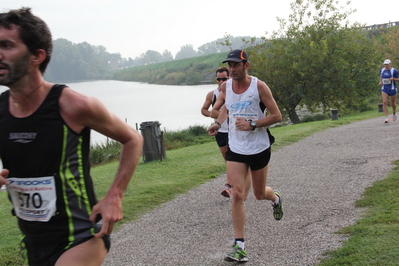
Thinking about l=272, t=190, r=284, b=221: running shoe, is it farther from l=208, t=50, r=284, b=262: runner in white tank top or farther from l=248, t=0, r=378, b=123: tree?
l=248, t=0, r=378, b=123: tree

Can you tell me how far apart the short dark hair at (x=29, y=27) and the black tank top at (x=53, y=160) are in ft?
0.73

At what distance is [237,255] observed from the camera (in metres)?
4.61

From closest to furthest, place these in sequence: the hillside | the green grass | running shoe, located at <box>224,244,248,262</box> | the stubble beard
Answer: the stubble beard, the green grass, running shoe, located at <box>224,244,248,262</box>, the hillside

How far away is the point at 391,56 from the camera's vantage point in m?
32.9

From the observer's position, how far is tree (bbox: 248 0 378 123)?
88.9 feet

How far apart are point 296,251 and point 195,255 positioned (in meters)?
1.01

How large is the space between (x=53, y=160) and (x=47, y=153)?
44 mm

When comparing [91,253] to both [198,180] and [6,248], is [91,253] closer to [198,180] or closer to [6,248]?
[6,248]

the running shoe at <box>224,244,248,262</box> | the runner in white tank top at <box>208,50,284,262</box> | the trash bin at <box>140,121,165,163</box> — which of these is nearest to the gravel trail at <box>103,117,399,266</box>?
the running shoe at <box>224,244,248,262</box>

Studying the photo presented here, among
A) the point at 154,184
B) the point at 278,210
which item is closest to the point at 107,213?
the point at 278,210

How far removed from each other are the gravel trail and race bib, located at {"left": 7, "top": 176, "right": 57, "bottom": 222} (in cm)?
259

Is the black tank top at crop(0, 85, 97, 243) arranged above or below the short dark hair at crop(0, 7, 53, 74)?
below

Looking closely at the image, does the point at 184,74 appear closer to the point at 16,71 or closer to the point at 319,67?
the point at 319,67

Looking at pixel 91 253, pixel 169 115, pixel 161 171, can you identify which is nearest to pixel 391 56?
pixel 169 115
